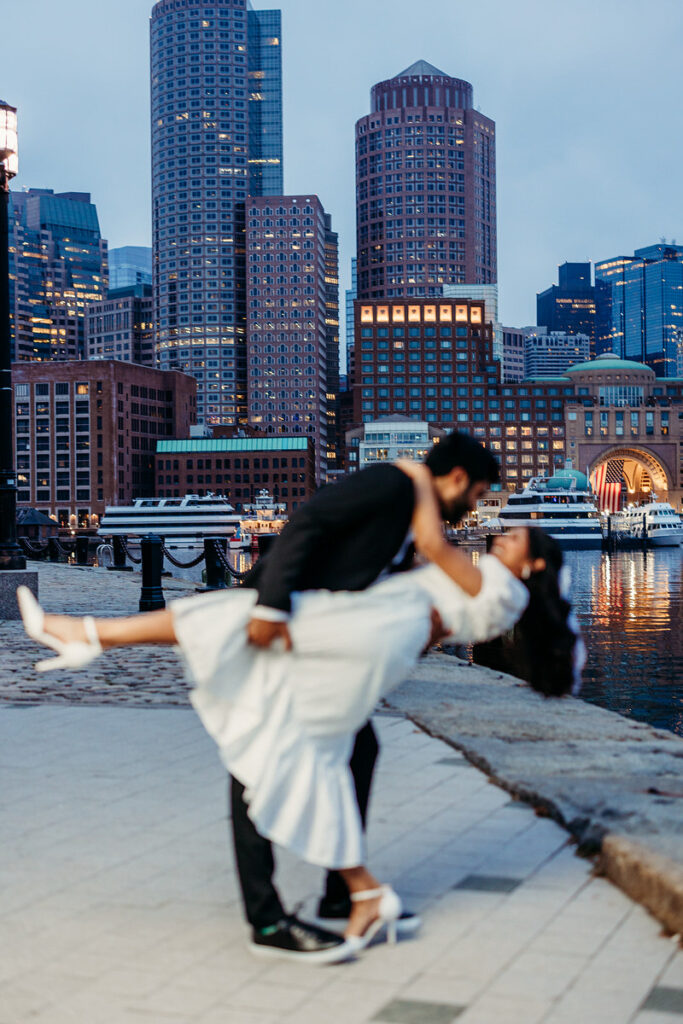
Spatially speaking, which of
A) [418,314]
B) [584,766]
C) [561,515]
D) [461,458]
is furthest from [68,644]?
[418,314]

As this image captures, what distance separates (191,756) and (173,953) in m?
2.97

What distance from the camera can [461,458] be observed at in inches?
143

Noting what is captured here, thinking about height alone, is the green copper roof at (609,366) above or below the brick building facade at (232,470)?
above

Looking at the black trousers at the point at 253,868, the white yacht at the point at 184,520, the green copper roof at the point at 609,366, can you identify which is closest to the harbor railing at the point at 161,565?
the black trousers at the point at 253,868

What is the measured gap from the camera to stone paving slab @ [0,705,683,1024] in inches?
123

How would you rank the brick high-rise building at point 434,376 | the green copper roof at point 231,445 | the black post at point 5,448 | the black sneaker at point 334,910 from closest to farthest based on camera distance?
the black sneaker at point 334,910 < the black post at point 5,448 < the green copper roof at point 231,445 < the brick high-rise building at point 434,376

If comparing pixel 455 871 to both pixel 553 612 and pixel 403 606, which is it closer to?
pixel 553 612

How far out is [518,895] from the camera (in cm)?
399

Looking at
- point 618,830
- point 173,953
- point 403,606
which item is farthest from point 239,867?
point 618,830

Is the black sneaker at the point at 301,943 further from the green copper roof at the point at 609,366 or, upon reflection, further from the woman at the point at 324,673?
the green copper roof at the point at 609,366

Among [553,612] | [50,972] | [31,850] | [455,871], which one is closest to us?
[50,972]

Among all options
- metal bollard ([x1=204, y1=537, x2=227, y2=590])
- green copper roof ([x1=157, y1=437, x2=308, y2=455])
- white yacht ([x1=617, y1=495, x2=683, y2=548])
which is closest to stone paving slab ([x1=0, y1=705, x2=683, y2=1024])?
metal bollard ([x1=204, y1=537, x2=227, y2=590])

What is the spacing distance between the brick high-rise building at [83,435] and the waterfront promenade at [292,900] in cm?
15236

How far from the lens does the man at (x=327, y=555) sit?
344 centimetres
